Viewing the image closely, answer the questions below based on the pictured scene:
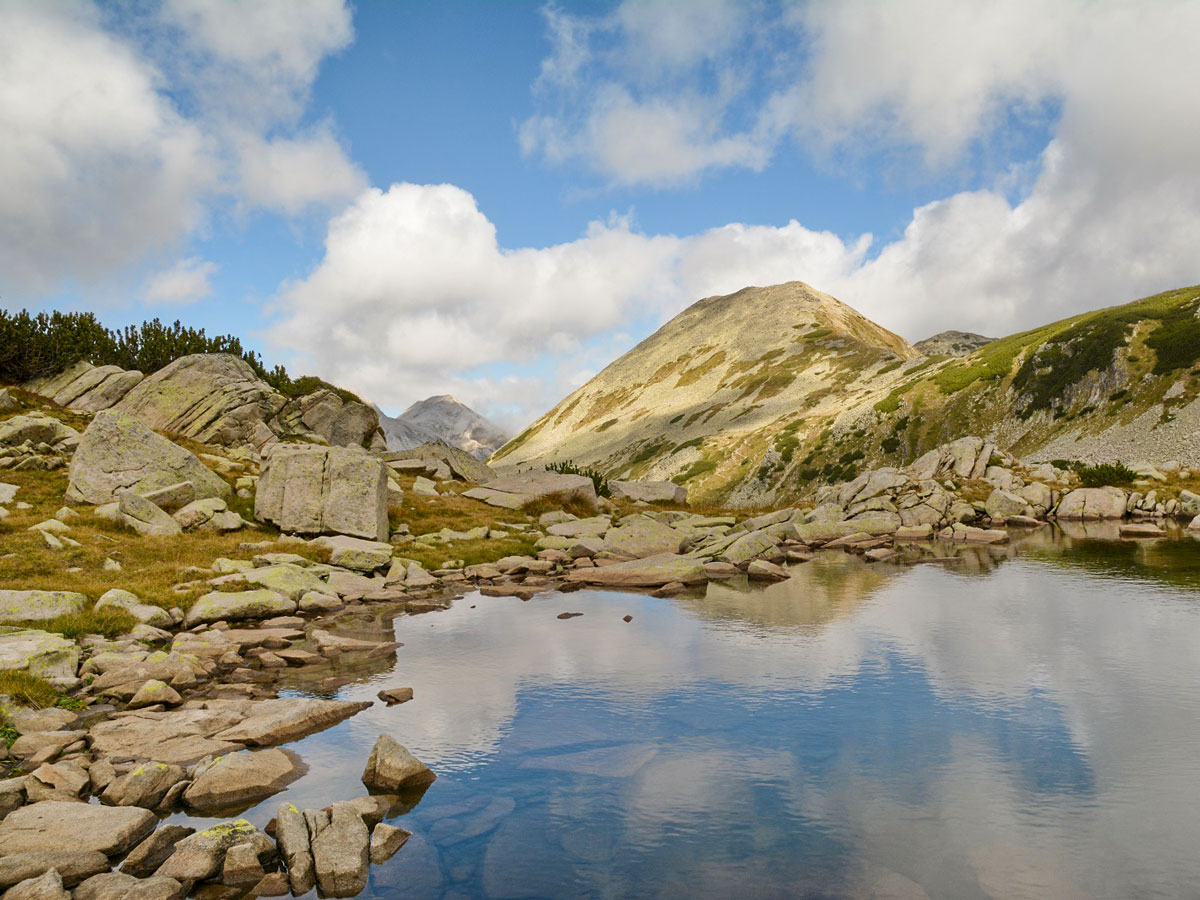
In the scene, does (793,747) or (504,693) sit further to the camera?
(504,693)

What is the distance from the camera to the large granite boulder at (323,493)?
107 ft

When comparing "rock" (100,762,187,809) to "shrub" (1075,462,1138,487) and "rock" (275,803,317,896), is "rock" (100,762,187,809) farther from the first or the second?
"shrub" (1075,462,1138,487)

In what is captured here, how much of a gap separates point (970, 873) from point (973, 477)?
61.0 metres

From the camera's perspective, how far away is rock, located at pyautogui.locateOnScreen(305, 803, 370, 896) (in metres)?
8.76

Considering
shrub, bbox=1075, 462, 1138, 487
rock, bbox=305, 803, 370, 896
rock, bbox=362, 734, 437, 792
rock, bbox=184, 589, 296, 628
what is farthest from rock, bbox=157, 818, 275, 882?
shrub, bbox=1075, 462, 1138, 487

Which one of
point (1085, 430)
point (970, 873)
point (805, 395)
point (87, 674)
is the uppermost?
point (805, 395)

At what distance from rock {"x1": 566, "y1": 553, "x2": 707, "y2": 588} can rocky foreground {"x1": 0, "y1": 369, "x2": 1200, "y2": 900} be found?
0.48ft

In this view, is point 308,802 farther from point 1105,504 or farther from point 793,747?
point 1105,504

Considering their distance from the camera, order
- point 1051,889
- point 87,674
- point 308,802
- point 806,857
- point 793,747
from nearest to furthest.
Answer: point 1051,889 < point 806,857 < point 308,802 < point 793,747 < point 87,674

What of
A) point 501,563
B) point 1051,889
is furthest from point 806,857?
point 501,563

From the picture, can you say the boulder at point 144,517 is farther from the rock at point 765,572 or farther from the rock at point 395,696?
the rock at point 765,572

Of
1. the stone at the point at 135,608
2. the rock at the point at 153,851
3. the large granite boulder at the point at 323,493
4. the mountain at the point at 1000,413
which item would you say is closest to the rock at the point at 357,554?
the large granite boulder at the point at 323,493

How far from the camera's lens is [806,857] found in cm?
959

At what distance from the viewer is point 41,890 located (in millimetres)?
7793
